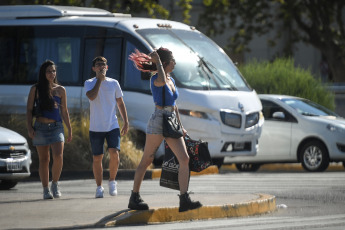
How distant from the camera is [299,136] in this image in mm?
21234

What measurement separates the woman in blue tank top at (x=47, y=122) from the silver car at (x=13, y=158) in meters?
1.89

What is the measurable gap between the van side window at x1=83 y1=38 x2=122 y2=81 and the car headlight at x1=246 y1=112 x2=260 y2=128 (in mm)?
2556

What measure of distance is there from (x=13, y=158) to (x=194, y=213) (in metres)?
4.68

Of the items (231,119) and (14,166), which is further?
(231,119)

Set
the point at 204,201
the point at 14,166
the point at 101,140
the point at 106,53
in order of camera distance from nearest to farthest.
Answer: the point at 204,201 → the point at 101,140 → the point at 14,166 → the point at 106,53

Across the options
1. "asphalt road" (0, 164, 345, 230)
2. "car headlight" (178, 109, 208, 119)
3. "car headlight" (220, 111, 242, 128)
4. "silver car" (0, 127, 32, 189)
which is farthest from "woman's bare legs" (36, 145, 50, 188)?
"car headlight" (220, 111, 242, 128)

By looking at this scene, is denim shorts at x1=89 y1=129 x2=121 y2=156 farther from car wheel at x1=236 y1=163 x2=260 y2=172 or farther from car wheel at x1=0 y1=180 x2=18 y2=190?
car wheel at x1=236 y1=163 x2=260 y2=172

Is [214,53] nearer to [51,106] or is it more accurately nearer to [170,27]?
[170,27]

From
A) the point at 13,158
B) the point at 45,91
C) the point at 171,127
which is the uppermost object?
the point at 171,127

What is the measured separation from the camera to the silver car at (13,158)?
15328mm

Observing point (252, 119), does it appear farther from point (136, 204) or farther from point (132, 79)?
point (136, 204)

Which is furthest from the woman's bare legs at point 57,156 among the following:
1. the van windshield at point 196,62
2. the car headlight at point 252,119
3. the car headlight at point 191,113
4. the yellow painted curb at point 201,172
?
the car headlight at point 252,119

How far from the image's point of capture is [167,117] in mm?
11375

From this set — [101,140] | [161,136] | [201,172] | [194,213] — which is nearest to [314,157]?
[201,172]
